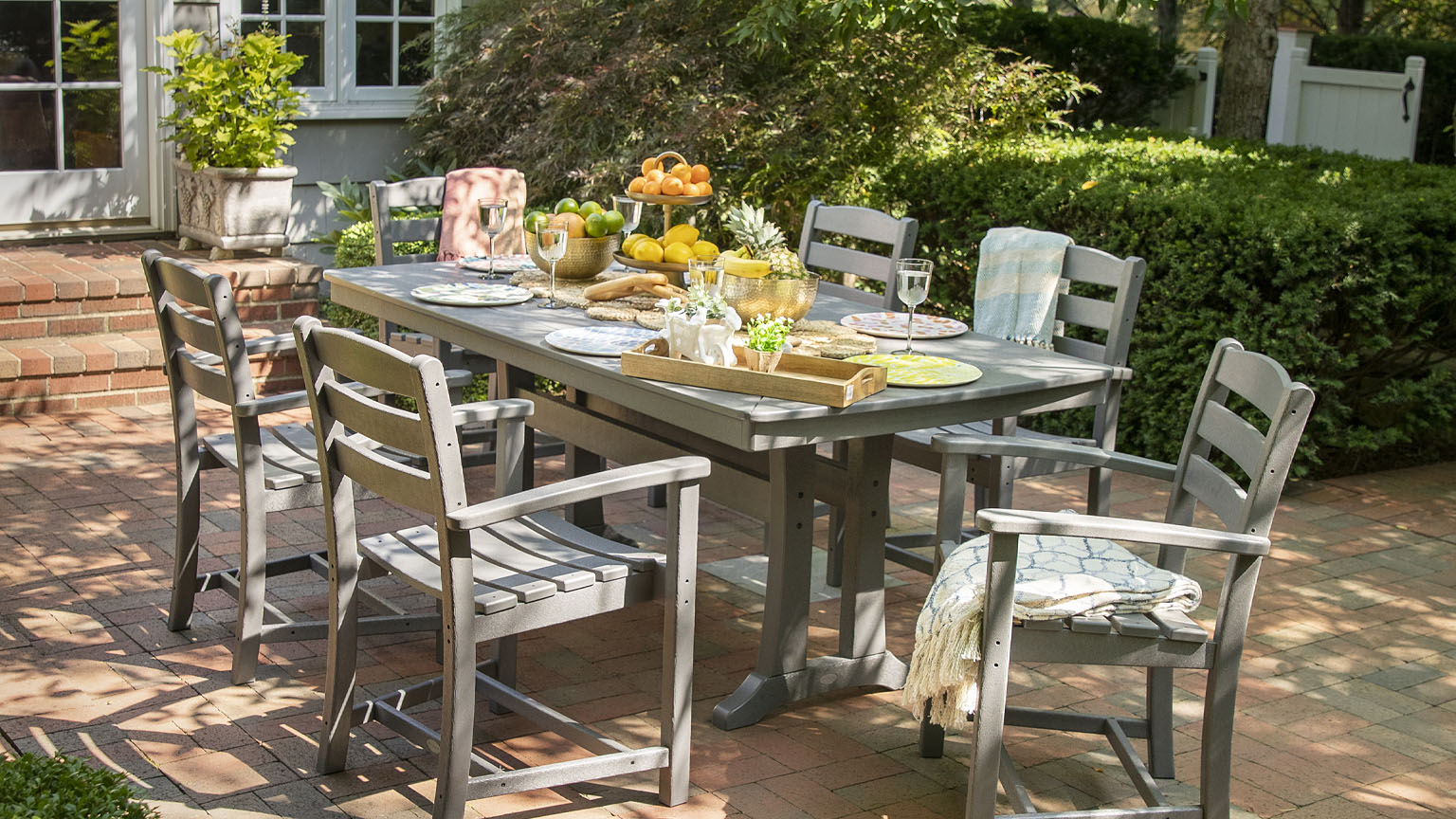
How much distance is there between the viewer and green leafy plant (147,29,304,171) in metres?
7.48

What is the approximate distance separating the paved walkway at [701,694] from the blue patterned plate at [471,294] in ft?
3.16

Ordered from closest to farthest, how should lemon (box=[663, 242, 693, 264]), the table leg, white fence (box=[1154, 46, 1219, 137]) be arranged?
the table leg < lemon (box=[663, 242, 693, 264]) < white fence (box=[1154, 46, 1219, 137])

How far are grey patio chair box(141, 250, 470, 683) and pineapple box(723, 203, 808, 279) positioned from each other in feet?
2.85

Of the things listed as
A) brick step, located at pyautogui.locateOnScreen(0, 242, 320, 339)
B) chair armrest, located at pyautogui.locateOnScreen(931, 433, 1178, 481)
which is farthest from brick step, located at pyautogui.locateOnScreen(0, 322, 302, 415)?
chair armrest, located at pyautogui.locateOnScreen(931, 433, 1178, 481)

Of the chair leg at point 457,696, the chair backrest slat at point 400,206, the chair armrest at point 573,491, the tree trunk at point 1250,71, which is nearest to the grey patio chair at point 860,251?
the chair backrest slat at point 400,206

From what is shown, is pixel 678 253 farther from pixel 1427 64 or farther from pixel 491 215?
pixel 1427 64

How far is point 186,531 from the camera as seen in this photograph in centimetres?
414

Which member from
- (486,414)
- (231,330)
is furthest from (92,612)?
(486,414)

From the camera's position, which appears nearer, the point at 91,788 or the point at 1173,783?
the point at 91,788

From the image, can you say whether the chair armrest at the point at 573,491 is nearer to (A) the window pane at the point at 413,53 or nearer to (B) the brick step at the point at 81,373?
(B) the brick step at the point at 81,373

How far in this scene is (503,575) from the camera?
10.3 ft

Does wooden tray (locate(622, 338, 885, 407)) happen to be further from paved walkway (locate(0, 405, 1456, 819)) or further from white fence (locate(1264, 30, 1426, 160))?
white fence (locate(1264, 30, 1426, 160))

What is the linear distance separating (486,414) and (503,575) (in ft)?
1.37

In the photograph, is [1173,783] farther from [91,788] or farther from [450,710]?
[91,788]
